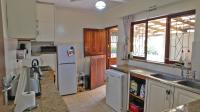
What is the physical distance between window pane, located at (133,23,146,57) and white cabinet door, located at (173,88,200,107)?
169 centimetres

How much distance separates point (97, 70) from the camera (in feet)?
16.7

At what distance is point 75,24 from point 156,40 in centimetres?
279

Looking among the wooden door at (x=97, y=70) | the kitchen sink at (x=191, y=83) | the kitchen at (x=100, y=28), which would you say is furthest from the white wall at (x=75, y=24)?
the kitchen sink at (x=191, y=83)

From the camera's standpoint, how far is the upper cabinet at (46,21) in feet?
13.1

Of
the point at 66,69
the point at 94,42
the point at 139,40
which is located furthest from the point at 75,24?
the point at 139,40

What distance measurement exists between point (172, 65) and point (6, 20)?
2.72 meters

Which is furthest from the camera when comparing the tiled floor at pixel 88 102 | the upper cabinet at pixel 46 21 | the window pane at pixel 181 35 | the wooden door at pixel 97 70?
the wooden door at pixel 97 70

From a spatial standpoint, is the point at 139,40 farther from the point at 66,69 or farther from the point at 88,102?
the point at 66,69

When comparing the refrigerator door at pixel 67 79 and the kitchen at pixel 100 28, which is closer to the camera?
the kitchen at pixel 100 28

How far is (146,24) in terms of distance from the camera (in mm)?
3506

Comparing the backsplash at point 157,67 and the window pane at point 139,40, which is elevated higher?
the window pane at point 139,40

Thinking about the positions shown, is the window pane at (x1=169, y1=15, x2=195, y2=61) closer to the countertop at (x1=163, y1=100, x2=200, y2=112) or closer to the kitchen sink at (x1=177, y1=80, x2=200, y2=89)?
the kitchen sink at (x1=177, y1=80, x2=200, y2=89)

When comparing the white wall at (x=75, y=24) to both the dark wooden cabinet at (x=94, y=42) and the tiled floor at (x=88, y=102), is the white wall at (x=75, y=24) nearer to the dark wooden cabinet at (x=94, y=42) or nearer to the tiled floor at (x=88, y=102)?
the dark wooden cabinet at (x=94, y=42)

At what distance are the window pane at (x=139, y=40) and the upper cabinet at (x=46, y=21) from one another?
7.74 ft
